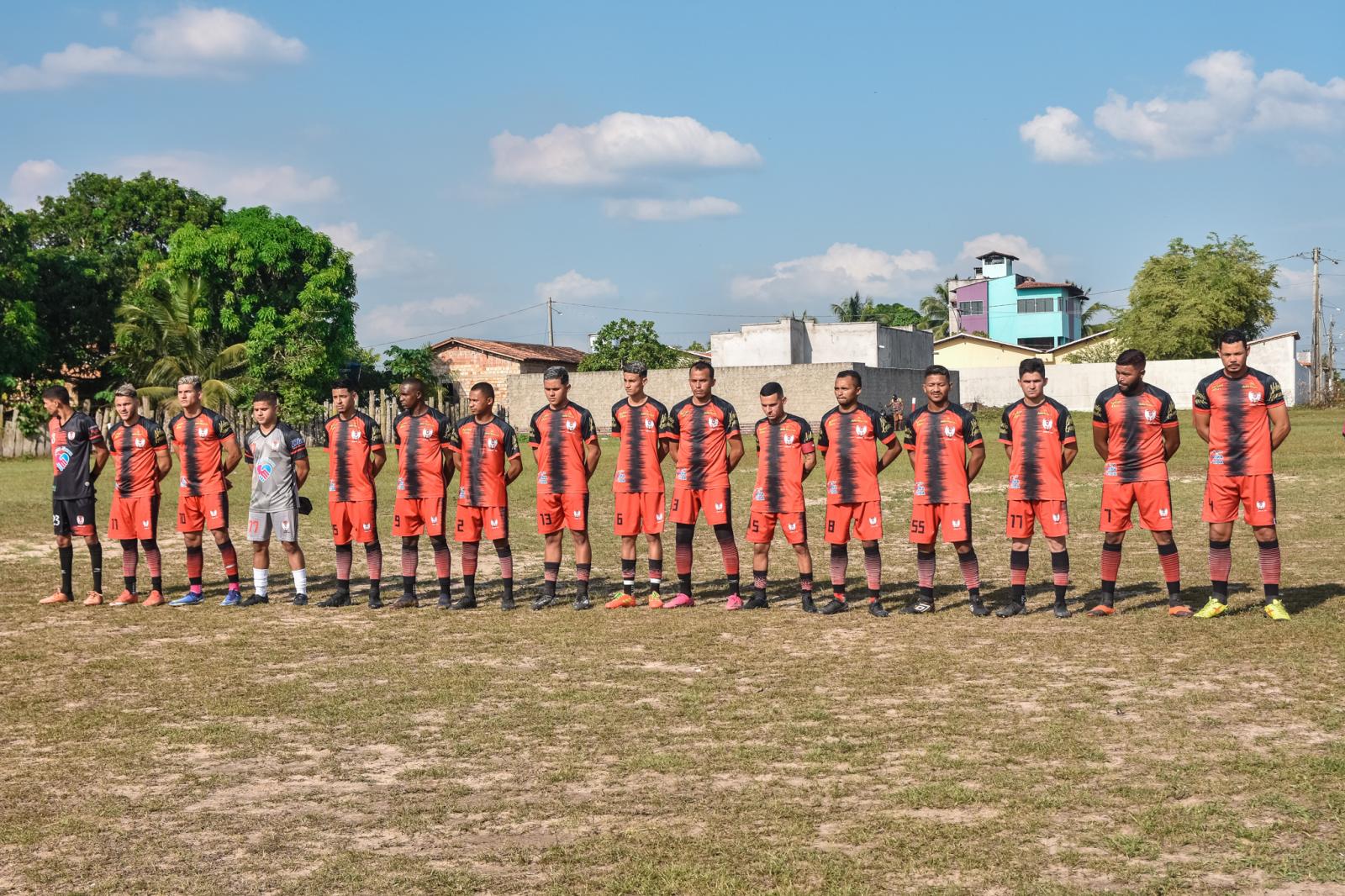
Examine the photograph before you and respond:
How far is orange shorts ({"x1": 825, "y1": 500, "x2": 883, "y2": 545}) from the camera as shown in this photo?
11742 millimetres

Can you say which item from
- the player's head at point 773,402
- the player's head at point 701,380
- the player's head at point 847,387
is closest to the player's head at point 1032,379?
the player's head at point 847,387

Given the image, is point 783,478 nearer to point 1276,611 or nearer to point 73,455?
point 1276,611

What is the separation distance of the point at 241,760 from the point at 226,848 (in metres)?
1.49

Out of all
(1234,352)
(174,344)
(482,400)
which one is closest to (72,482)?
(482,400)

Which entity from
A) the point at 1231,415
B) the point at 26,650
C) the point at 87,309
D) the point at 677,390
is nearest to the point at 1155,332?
the point at 677,390

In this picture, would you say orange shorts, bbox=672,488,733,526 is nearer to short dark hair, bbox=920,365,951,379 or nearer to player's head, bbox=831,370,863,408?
player's head, bbox=831,370,863,408

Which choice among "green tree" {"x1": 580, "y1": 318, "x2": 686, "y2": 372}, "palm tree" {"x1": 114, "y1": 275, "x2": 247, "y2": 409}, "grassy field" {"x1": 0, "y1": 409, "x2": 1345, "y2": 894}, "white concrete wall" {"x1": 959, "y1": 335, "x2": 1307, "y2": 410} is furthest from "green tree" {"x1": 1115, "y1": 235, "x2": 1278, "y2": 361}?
Result: "grassy field" {"x1": 0, "y1": 409, "x2": 1345, "y2": 894}

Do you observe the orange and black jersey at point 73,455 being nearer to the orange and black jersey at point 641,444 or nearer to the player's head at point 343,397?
the player's head at point 343,397

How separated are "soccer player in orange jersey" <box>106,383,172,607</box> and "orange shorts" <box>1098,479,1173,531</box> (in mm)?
8975

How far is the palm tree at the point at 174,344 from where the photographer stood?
44719 millimetres

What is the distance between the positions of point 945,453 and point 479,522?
14.5ft

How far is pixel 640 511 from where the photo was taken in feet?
40.8

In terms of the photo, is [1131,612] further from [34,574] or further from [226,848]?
[34,574]

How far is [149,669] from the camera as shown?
9.52 metres
